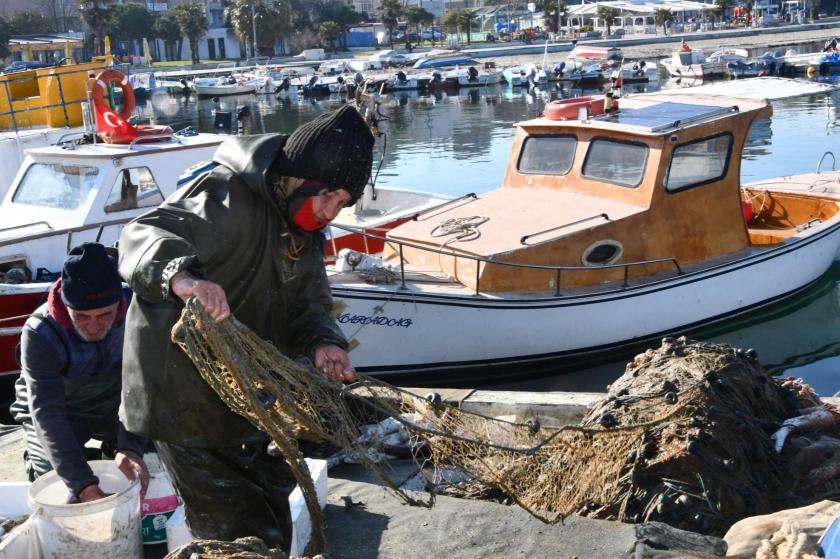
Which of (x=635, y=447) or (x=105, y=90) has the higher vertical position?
(x=105, y=90)

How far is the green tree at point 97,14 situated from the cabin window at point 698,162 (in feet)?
232

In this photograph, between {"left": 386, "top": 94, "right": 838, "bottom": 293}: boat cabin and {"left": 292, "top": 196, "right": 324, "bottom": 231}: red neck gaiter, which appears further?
{"left": 386, "top": 94, "right": 838, "bottom": 293}: boat cabin

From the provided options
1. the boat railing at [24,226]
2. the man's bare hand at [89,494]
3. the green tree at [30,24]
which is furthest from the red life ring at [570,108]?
the green tree at [30,24]

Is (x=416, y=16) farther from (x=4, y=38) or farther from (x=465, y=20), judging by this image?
(x=4, y=38)

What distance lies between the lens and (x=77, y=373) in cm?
402

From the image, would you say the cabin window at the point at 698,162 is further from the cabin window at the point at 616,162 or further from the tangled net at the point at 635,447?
the tangled net at the point at 635,447

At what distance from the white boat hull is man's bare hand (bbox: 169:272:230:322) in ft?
19.0

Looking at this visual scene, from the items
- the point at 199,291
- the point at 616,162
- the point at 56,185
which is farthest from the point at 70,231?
the point at 199,291

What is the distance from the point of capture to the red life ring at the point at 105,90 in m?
11.4

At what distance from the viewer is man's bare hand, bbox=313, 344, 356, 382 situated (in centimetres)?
340

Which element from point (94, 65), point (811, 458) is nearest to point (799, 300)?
point (811, 458)

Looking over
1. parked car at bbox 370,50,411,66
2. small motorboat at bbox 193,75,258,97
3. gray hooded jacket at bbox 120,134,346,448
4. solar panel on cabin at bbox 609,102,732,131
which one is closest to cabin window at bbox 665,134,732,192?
solar panel on cabin at bbox 609,102,732,131

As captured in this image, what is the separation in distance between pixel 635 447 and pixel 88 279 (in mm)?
2856

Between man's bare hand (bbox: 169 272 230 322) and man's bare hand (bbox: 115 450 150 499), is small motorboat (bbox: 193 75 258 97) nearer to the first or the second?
man's bare hand (bbox: 115 450 150 499)
